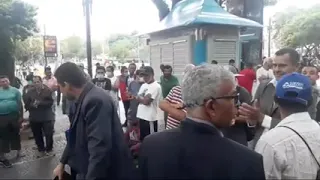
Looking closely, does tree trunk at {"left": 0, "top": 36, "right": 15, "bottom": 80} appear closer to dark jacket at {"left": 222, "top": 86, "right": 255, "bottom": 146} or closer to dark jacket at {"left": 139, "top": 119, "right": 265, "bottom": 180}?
dark jacket at {"left": 222, "top": 86, "right": 255, "bottom": 146}

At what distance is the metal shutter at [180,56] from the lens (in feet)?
34.4

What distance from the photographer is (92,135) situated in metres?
2.72

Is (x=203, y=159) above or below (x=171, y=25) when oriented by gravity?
below

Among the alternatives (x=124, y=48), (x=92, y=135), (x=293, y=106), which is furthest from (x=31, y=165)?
(x=124, y=48)

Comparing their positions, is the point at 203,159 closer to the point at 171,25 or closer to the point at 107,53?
the point at 171,25

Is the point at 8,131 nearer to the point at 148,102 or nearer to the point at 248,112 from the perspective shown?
the point at 148,102

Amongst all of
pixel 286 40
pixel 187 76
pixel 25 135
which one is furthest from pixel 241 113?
pixel 286 40

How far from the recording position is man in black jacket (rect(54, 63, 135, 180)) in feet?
8.89

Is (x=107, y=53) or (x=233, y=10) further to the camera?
(x=107, y=53)

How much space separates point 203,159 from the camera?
1510mm

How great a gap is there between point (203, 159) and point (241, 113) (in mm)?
1091

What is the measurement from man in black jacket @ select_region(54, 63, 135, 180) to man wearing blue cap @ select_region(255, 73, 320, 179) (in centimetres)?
117

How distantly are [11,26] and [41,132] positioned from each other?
8.50 metres

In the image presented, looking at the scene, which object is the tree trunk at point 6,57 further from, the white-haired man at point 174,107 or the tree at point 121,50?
the tree at point 121,50
